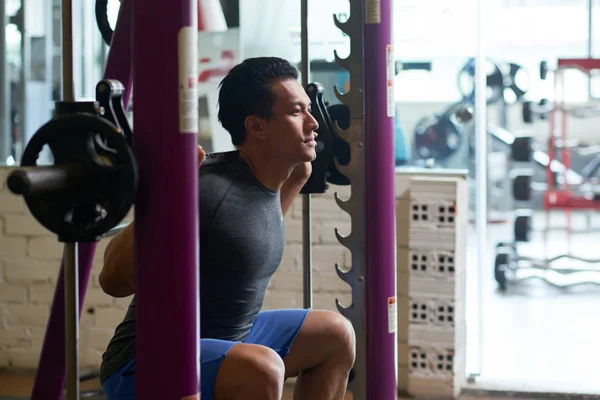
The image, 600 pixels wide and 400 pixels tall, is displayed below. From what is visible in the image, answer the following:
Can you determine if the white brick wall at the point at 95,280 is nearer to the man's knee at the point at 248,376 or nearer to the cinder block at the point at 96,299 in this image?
the cinder block at the point at 96,299

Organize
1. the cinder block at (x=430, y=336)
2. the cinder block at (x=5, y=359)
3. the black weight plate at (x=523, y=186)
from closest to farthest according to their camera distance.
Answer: the cinder block at (x=430, y=336) < the cinder block at (x=5, y=359) < the black weight plate at (x=523, y=186)

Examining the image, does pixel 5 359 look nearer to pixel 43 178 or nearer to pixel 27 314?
pixel 27 314

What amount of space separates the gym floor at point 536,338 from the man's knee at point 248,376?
1.57 metres

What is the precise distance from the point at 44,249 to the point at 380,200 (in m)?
2.02

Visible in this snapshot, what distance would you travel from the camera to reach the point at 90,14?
11.5 ft

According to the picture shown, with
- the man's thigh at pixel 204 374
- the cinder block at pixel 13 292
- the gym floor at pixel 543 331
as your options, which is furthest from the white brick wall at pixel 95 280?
the man's thigh at pixel 204 374

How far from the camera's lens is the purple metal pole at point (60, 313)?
1.50 m

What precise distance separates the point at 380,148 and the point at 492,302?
11.3 feet

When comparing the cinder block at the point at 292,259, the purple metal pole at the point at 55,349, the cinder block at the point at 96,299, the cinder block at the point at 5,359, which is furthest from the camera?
the cinder block at the point at 5,359

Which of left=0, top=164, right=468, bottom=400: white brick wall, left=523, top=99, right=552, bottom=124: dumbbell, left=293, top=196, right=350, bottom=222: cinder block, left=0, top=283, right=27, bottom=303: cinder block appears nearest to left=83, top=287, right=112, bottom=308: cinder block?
left=0, top=164, right=468, bottom=400: white brick wall

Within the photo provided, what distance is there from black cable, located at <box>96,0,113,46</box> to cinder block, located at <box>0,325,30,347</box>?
214 centimetres

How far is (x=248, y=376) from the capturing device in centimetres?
153

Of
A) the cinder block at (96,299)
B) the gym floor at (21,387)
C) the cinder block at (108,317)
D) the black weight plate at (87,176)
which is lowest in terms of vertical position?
the gym floor at (21,387)

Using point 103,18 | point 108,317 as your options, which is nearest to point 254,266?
point 103,18
